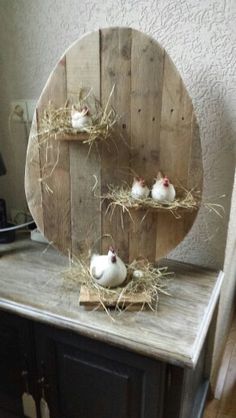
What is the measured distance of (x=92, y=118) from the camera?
0.95 metres

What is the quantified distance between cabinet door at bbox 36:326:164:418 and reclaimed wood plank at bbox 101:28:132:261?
0.31m

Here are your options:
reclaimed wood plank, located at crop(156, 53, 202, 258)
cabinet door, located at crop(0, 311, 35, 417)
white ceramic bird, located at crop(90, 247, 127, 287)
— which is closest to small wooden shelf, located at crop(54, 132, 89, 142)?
reclaimed wood plank, located at crop(156, 53, 202, 258)

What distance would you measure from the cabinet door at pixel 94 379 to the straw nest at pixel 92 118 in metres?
0.55

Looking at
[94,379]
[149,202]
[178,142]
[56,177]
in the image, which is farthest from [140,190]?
[94,379]

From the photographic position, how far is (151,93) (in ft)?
3.00

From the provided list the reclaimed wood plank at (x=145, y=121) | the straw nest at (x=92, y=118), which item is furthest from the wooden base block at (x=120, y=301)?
the straw nest at (x=92, y=118)

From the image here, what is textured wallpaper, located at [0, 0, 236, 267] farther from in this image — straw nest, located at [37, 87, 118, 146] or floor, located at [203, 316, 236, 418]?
floor, located at [203, 316, 236, 418]

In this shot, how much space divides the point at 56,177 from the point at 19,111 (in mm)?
432

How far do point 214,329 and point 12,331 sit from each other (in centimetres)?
73

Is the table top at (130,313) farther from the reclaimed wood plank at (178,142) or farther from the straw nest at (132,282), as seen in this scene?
the reclaimed wood plank at (178,142)

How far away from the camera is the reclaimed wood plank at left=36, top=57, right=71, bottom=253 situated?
3.20ft

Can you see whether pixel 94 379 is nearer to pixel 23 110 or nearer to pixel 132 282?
pixel 132 282

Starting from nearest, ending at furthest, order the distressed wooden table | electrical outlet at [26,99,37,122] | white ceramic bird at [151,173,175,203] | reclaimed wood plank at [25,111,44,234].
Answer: the distressed wooden table
white ceramic bird at [151,173,175,203]
reclaimed wood plank at [25,111,44,234]
electrical outlet at [26,99,37,122]

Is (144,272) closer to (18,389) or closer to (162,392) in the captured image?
(162,392)
